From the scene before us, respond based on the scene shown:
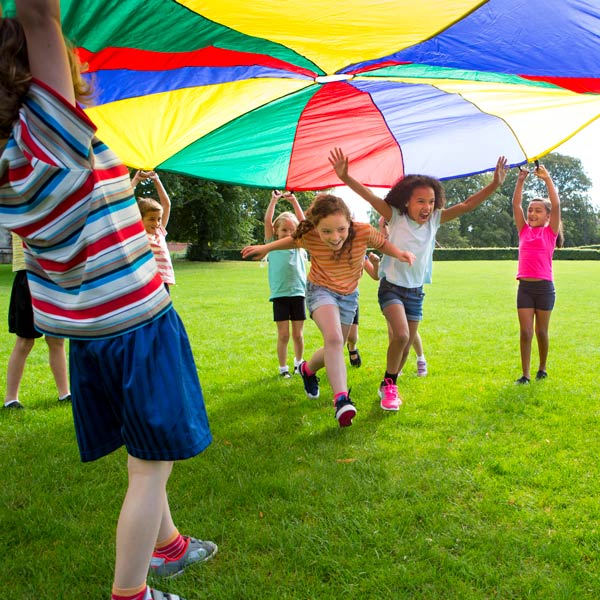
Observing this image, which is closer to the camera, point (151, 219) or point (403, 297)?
point (403, 297)

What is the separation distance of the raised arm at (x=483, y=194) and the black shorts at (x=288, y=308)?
167 centimetres

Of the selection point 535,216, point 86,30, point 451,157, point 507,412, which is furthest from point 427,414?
point 86,30

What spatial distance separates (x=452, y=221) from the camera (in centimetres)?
7019

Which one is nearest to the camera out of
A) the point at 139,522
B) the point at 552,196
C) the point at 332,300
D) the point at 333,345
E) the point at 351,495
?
the point at 139,522

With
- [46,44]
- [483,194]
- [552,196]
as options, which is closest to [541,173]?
[552,196]

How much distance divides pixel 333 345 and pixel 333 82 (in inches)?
80.8

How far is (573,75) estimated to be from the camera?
146 inches

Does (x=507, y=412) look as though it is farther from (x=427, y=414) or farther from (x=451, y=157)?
(x=451, y=157)

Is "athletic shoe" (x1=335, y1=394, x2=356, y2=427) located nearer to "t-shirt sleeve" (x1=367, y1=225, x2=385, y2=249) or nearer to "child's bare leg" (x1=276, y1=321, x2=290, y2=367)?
"t-shirt sleeve" (x1=367, y1=225, x2=385, y2=249)

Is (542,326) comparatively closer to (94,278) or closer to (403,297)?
(403,297)

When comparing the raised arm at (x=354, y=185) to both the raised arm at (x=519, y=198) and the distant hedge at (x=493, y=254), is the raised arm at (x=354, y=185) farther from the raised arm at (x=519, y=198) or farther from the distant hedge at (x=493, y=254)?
the distant hedge at (x=493, y=254)

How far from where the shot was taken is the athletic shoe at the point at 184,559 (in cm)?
232

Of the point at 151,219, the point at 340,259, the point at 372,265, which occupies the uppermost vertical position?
the point at 151,219

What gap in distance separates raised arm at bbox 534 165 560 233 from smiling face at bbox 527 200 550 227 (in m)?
0.07
